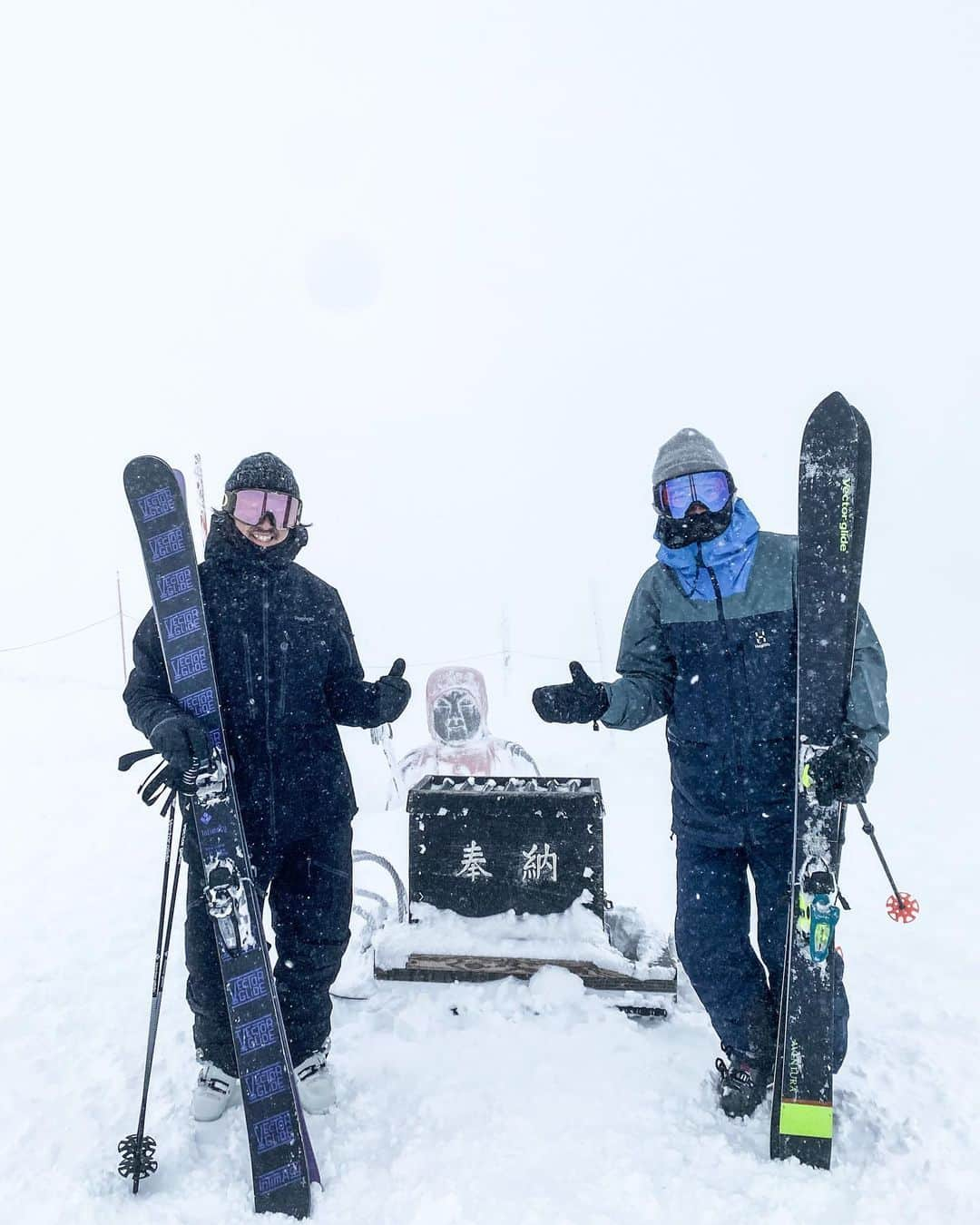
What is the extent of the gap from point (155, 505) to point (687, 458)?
2010 mm

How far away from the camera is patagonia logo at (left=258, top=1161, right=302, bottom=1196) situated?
2.21 m

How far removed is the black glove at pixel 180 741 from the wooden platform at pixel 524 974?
1.69 meters

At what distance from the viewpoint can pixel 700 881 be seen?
8.70 ft

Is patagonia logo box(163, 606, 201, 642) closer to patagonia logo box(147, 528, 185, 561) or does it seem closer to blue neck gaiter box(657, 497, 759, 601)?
patagonia logo box(147, 528, 185, 561)

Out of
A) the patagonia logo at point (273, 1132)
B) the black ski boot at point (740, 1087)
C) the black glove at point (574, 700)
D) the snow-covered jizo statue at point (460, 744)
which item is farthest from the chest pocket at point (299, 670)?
the snow-covered jizo statue at point (460, 744)

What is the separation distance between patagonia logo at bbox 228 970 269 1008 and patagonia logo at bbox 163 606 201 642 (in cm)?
119

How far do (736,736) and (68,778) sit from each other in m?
9.36

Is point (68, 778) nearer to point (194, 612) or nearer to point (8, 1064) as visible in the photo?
point (8, 1064)

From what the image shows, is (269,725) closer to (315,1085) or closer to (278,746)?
(278,746)

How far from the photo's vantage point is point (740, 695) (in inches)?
99.4

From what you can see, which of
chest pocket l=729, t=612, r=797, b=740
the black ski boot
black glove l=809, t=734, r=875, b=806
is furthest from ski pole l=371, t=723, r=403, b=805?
black glove l=809, t=734, r=875, b=806

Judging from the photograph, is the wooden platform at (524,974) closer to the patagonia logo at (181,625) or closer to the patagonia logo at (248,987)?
the patagonia logo at (248,987)

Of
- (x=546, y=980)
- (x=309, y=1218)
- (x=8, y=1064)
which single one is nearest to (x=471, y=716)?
(x=546, y=980)

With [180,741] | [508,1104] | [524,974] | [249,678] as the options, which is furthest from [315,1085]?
[249,678]
